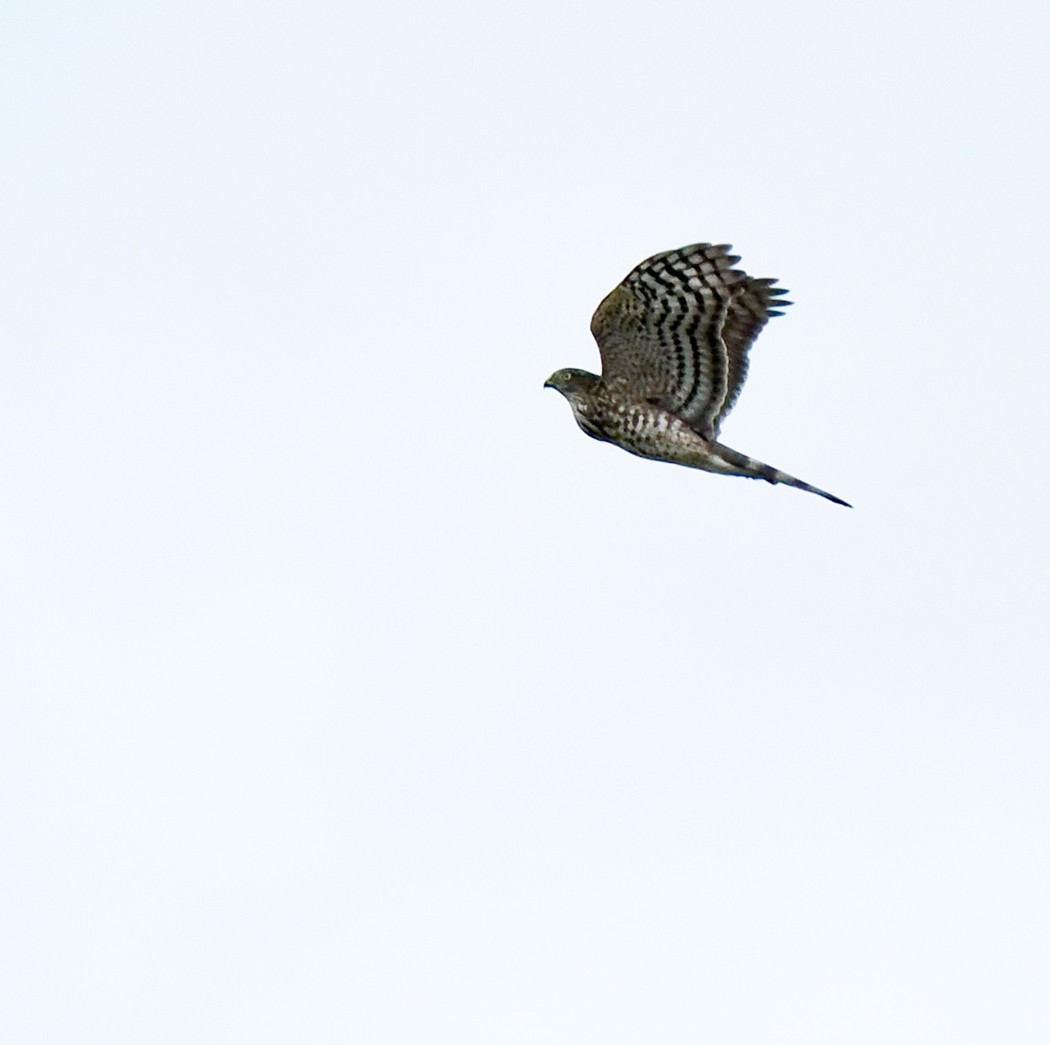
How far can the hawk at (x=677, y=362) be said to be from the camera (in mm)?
35656

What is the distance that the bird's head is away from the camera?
3619cm

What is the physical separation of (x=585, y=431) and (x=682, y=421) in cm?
78

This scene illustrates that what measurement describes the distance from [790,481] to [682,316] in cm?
148

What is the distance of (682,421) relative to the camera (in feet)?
118

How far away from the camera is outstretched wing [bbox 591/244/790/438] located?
35.6m

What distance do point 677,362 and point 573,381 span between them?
0.83 meters

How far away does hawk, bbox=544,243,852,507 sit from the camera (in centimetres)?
3566

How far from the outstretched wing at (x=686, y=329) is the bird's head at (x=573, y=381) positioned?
0.39ft

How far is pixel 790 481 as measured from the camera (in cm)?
3575

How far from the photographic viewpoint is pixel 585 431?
119 feet

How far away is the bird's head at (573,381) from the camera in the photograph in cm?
3619

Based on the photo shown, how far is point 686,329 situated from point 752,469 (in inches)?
46.0

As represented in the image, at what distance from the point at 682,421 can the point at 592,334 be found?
95 centimetres

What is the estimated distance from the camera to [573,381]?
1426 inches
